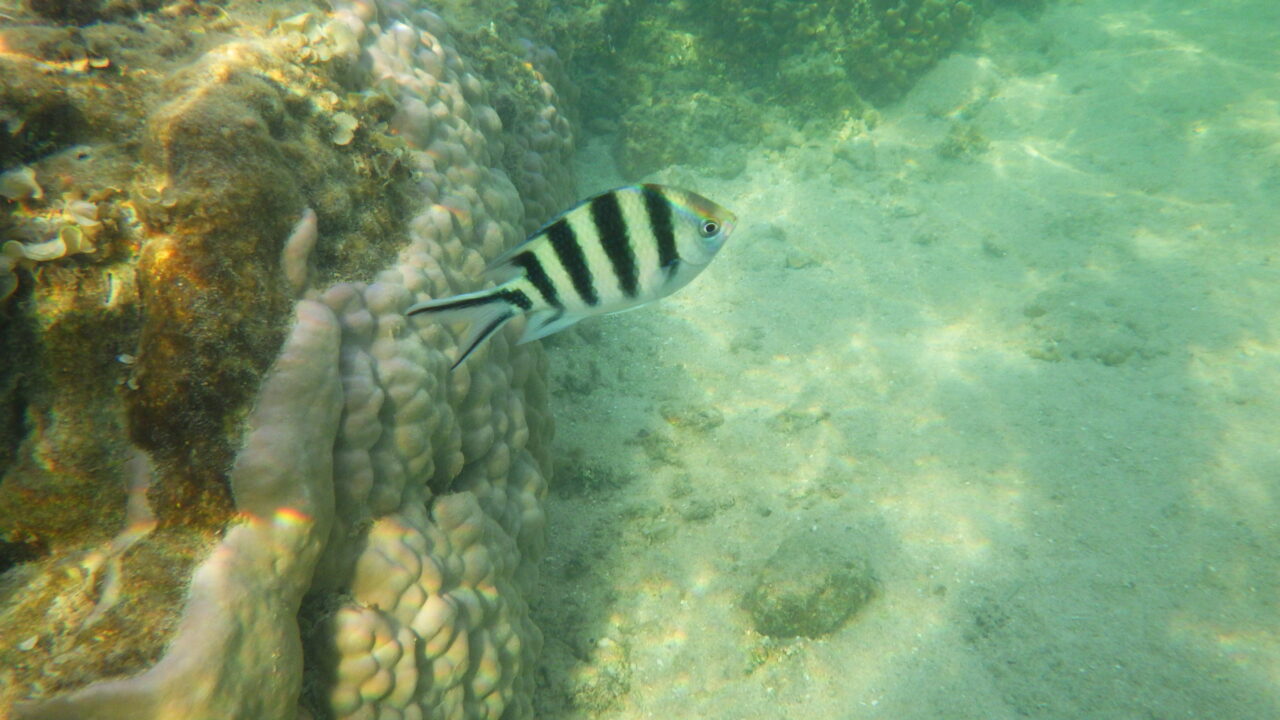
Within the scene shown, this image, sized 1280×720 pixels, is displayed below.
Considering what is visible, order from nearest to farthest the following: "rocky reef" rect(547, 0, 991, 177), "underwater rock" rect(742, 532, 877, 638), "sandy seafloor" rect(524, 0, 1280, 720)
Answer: "sandy seafloor" rect(524, 0, 1280, 720) < "underwater rock" rect(742, 532, 877, 638) < "rocky reef" rect(547, 0, 991, 177)

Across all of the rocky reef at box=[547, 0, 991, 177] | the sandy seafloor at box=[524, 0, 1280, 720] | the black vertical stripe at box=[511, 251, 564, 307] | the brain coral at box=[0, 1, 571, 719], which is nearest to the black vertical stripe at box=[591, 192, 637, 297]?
the black vertical stripe at box=[511, 251, 564, 307]

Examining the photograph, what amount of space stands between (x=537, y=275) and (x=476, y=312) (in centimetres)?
22

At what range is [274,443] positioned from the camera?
1890mm

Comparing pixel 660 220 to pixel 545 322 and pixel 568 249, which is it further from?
pixel 545 322

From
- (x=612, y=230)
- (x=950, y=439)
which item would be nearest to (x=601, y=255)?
(x=612, y=230)

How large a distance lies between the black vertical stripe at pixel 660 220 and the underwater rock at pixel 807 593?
2833 millimetres

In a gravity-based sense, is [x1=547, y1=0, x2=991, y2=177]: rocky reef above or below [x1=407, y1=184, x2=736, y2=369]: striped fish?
below

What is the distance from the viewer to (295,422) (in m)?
1.94

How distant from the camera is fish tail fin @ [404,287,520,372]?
1.69m

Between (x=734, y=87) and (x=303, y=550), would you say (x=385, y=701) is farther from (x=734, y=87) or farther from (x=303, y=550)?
(x=734, y=87)

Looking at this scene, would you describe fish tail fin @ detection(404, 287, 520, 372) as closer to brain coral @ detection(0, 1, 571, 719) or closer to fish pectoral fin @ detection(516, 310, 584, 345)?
fish pectoral fin @ detection(516, 310, 584, 345)

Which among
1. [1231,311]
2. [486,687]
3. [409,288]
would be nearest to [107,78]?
[409,288]

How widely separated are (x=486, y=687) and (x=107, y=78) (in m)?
2.87

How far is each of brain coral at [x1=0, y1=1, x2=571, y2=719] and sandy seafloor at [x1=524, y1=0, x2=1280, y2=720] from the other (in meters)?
1.37
